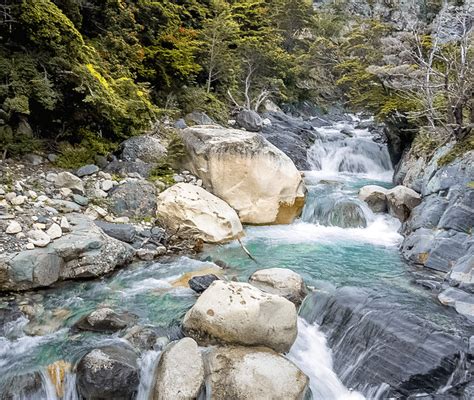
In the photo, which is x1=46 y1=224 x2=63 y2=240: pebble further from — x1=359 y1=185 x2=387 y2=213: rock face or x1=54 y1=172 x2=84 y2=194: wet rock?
x1=359 y1=185 x2=387 y2=213: rock face

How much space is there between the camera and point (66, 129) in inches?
367

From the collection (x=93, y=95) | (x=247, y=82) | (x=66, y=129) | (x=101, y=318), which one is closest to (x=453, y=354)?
(x=101, y=318)

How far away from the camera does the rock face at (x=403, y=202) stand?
9.74 m

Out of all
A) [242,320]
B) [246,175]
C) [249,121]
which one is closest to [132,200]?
[246,175]

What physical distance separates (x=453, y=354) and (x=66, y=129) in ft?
28.4

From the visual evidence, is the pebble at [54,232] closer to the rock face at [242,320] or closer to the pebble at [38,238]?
the pebble at [38,238]

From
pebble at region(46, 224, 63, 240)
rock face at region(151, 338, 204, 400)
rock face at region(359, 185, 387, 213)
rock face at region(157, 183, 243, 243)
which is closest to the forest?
rock face at region(359, 185, 387, 213)

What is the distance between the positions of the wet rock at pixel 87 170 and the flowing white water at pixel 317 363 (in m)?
5.54

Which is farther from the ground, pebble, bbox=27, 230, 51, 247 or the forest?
the forest

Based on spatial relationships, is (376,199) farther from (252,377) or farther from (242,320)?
(252,377)

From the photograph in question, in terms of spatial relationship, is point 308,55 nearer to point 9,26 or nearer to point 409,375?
point 9,26

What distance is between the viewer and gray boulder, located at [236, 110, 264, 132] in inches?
664

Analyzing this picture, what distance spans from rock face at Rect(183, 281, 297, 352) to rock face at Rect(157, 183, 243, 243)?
3.03 metres

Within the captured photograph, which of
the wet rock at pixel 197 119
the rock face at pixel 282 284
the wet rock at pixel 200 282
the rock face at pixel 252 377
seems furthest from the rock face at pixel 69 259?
the wet rock at pixel 197 119
